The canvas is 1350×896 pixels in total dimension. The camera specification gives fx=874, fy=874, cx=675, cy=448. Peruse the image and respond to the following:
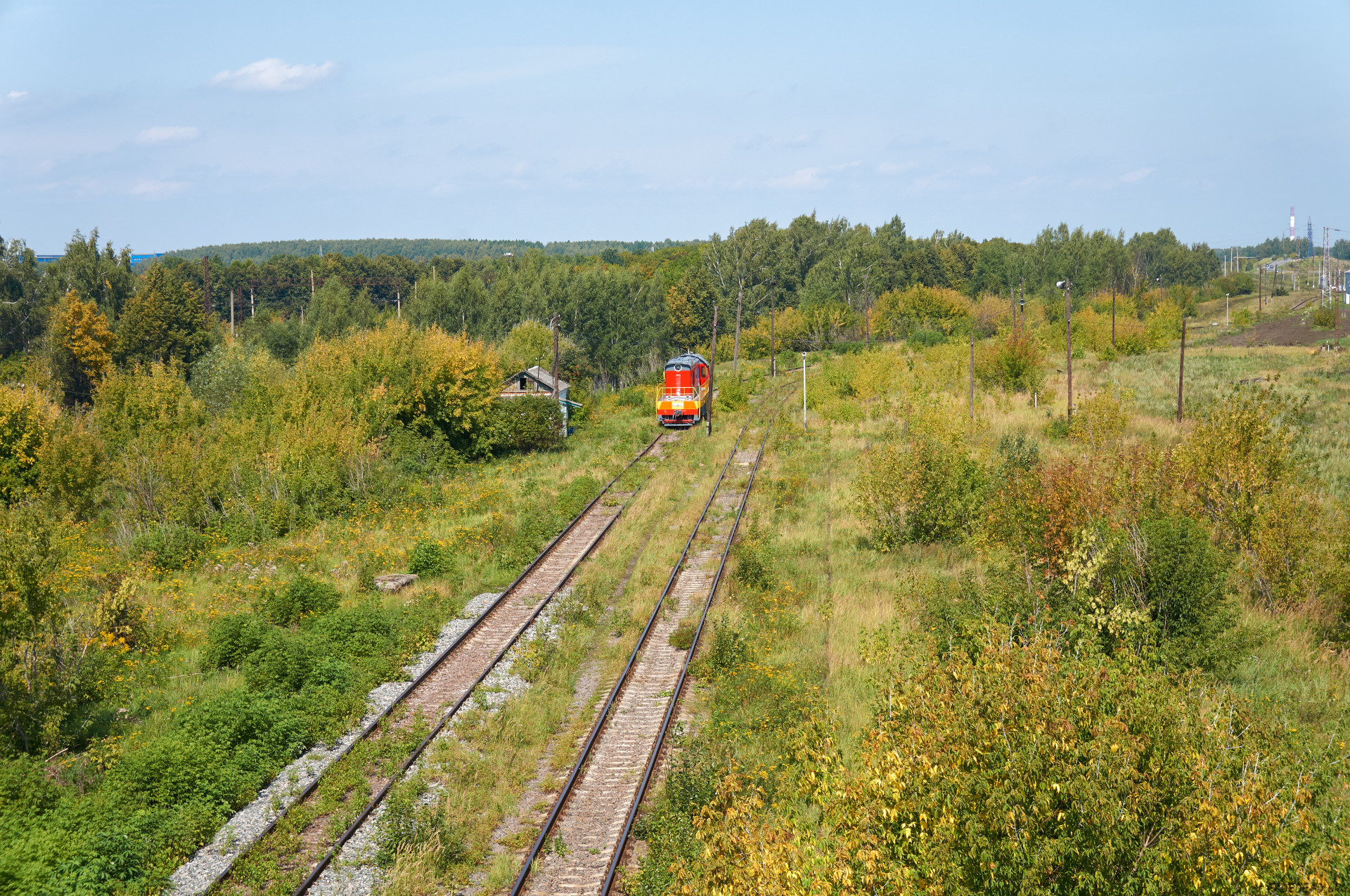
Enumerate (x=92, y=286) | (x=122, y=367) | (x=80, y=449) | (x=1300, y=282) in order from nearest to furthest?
(x=80, y=449) < (x=122, y=367) < (x=92, y=286) < (x=1300, y=282)

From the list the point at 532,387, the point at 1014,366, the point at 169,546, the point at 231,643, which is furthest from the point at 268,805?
the point at 1014,366

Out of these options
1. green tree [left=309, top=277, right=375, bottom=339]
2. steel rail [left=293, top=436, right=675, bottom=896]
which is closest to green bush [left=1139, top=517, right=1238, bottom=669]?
steel rail [left=293, top=436, right=675, bottom=896]

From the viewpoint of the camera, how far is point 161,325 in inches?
2731

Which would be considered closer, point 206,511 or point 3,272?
point 206,511

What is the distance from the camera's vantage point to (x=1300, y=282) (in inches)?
6796

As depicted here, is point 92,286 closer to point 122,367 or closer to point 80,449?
point 122,367

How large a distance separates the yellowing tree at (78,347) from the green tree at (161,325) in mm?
1837

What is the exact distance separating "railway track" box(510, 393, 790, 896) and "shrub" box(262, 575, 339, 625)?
746cm

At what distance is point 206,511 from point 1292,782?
100ft

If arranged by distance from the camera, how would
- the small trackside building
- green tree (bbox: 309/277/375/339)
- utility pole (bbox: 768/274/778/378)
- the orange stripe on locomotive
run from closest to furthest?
the orange stripe on locomotive
the small trackside building
utility pole (bbox: 768/274/778/378)
green tree (bbox: 309/277/375/339)

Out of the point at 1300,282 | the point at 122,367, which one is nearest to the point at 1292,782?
the point at 122,367

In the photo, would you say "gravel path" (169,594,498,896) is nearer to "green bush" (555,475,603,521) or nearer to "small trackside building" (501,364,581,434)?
"green bush" (555,475,603,521)

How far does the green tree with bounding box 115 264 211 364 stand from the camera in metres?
68.9

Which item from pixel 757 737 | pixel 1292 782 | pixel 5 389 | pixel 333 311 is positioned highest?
pixel 333 311
